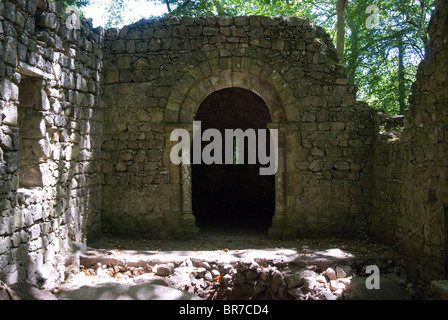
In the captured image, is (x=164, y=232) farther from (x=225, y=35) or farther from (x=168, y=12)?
(x=168, y=12)

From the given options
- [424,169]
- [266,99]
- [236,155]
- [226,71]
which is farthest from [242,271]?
[236,155]

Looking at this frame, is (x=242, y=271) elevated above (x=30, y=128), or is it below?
below

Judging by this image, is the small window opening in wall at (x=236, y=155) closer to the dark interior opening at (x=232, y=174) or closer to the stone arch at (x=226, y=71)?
the dark interior opening at (x=232, y=174)

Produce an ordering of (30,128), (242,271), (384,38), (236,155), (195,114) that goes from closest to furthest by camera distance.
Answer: (30,128), (242,271), (195,114), (384,38), (236,155)

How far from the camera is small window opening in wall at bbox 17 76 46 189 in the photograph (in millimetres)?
5410

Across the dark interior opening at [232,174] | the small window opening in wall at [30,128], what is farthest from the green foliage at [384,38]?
the small window opening in wall at [30,128]

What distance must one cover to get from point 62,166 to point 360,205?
508 cm

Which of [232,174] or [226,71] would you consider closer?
[226,71]

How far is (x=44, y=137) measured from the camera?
5512 millimetres

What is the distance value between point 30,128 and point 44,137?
201 mm

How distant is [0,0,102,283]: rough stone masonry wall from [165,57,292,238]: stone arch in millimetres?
1523

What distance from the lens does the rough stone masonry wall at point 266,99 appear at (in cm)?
761

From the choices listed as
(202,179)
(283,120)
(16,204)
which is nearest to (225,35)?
(283,120)

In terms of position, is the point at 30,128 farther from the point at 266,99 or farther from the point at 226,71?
the point at 266,99
